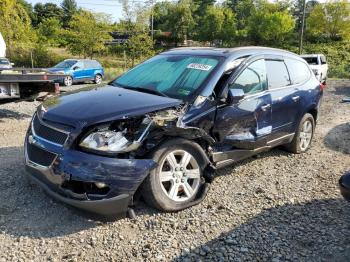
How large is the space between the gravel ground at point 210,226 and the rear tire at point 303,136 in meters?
0.88

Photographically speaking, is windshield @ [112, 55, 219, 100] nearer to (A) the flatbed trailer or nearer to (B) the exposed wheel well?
(B) the exposed wheel well

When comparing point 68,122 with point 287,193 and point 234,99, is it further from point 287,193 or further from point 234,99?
point 287,193

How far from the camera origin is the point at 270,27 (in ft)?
178

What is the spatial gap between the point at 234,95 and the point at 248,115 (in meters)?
0.50

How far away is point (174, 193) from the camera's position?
3916 mm

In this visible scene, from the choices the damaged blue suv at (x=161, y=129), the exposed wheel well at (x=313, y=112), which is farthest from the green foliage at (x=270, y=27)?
the damaged blue suv at (x=161, y=129)

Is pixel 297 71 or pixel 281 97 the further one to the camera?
pixel 297 71

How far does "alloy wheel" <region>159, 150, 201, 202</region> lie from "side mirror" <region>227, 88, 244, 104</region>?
87 centimetres

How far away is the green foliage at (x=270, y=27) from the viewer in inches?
2133

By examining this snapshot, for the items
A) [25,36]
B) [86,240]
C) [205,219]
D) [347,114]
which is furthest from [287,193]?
[25,36]

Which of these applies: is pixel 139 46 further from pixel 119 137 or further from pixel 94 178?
pixel 94 178

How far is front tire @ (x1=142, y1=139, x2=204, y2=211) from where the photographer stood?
3.69m

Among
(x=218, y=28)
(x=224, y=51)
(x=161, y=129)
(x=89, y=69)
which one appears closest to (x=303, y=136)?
(x=224, y=51)

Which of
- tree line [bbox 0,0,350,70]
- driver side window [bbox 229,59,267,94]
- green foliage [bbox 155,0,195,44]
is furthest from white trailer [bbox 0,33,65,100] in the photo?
green foliage [bbox 155,0,195,44]
